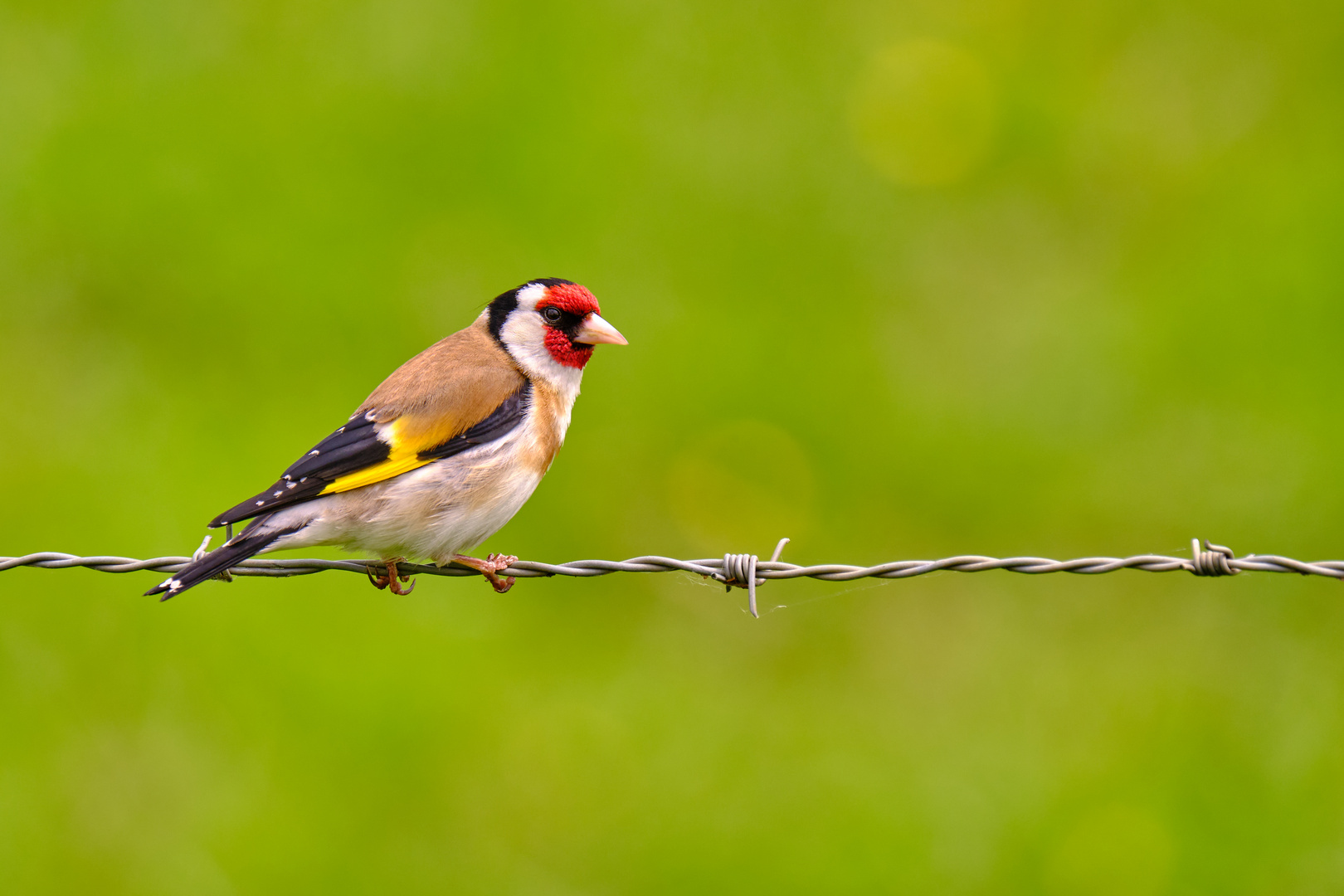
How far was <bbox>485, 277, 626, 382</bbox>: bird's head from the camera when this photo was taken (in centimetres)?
605

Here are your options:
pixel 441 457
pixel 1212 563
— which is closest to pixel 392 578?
pixel 441 457

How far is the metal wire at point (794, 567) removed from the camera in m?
4.61

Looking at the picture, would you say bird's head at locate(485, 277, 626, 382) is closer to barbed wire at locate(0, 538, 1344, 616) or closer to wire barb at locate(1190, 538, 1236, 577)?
barbed wire at locate(0, 538, 1344, 616)

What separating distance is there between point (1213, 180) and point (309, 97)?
21.6 ft

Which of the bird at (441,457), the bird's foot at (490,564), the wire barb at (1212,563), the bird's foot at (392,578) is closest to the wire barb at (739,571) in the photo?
the bird's foot at (490,564)

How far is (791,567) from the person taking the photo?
4816mm

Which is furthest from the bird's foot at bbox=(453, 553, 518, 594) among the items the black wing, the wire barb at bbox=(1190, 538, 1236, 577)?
the wire barb at bbox=(1190, 538, 1236, 577)

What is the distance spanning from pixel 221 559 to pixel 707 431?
15.5ft

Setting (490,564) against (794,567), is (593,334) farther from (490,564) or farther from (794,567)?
(794,567)

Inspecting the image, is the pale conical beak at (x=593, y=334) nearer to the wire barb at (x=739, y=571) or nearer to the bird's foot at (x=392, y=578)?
the bird's foot at (x=392, y=578)

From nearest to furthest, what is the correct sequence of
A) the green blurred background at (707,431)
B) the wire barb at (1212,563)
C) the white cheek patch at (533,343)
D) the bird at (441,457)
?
the wire barb at (1212,563)
the bird at (441,457)
the white cheek patch at (533,343)
the green blurred background at (707,431)

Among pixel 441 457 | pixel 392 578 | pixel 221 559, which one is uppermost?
pixel 441 457

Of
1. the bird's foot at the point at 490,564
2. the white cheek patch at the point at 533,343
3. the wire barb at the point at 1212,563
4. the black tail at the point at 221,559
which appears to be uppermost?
the white cheek patch at the point at 533,343

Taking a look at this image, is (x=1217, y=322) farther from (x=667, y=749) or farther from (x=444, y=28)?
(x=444, y=28)
